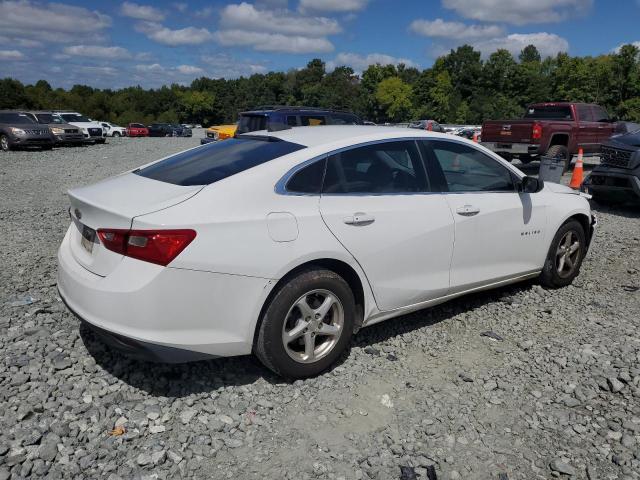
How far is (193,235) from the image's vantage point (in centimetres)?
285

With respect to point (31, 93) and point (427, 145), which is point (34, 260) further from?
point (31, 93)

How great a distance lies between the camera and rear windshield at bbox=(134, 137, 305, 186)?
132 inches

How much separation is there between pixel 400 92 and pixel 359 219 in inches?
3761

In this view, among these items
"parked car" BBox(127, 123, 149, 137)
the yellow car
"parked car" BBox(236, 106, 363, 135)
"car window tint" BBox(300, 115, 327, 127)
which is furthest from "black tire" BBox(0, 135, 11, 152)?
"parked car" BBox(127, 123, 149, 137)

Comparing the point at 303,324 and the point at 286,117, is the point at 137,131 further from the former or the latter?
the point at 303,324

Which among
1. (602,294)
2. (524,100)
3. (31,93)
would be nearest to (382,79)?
(524,100)

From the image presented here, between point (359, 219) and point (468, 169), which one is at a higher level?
point (468, 169)

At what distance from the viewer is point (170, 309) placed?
2838 mm

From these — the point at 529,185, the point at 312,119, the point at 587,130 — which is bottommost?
the point at 529,185

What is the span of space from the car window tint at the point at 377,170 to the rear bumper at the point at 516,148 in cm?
1136

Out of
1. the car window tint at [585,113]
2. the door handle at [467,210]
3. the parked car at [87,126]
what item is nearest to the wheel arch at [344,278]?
the door handle at [467,210]

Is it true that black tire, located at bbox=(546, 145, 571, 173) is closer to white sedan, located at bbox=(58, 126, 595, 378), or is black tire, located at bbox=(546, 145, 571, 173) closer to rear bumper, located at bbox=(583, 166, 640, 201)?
rear bumper, located at bbox=(583, 166, 640, 201)

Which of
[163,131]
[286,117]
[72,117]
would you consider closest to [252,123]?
[286,117]

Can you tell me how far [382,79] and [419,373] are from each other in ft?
344
